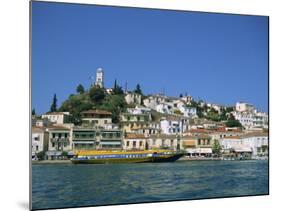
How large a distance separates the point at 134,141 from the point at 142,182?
0.47 metres

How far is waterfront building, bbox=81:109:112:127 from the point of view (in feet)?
19.4

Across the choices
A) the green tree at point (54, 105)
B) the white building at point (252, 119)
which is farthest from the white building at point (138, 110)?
the white building at point (252, 119)

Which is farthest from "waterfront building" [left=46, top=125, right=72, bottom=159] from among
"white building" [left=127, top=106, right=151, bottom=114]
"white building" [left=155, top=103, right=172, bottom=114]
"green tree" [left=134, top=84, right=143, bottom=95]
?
"white building" [left=155, top=103, right=172, bottom=114]

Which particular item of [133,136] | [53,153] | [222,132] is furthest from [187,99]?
[53,153]

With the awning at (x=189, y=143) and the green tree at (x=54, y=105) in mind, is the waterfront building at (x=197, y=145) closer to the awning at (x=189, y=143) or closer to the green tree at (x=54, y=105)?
the awning at (x=189, y=143)

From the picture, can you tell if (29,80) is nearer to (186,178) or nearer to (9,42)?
(9,42)

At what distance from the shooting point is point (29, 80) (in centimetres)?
552

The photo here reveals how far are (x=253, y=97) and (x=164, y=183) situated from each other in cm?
154

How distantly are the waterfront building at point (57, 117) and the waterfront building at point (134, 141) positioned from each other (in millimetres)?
706

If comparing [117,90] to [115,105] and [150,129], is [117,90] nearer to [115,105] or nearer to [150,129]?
[115,105]

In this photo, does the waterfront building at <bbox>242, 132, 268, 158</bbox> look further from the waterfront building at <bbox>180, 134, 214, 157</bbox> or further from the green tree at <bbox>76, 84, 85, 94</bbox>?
the green tree at <bbox>76, 84, 85, 94</bbox>

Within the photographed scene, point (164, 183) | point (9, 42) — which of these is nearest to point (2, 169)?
point (9, 42)

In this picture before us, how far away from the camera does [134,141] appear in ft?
20.0

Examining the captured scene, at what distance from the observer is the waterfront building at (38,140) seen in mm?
5562
